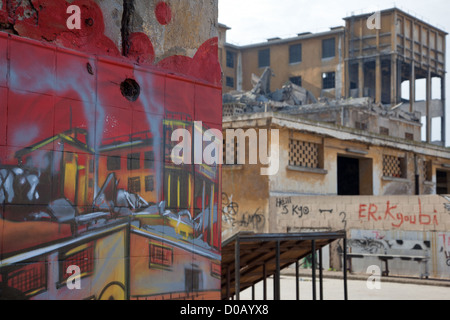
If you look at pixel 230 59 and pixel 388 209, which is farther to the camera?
pixel 230 59

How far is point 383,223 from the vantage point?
1720cm

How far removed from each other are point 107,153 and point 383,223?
12.6 meters

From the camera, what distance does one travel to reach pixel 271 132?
59.2ft

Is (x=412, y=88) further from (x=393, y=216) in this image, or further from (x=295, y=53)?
(x=393, y=216)

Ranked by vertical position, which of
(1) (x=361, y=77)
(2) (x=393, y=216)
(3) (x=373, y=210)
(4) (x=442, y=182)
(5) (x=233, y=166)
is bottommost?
(2) (x=393, y=216)

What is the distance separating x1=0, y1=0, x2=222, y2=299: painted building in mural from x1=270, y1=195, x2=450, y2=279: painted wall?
1088cm

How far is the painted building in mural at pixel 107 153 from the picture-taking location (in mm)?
5391

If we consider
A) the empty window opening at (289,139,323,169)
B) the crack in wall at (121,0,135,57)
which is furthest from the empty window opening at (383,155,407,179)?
the crack in wall at (121,0,135,57)

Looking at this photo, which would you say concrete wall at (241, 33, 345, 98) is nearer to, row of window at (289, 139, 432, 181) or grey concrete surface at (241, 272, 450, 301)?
row of window at (289, 139, 432, 181)

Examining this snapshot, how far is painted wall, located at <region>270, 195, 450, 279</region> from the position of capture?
53.7 ft

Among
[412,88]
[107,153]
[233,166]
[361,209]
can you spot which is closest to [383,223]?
[361,209]

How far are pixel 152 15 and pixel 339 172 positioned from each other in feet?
58.2

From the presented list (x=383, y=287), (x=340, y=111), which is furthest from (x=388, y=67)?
(x=383, y=287)

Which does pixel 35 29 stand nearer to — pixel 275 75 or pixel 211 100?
pixel 211 100
